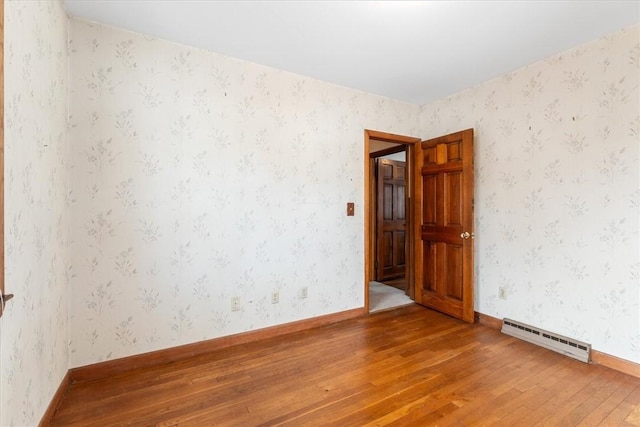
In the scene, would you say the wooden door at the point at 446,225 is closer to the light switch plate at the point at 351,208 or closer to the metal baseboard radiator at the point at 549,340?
the metal baseboard radiator at the point at 549,340

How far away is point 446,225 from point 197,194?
2.62 metres

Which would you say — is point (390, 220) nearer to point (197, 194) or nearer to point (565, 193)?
point (565, 193)

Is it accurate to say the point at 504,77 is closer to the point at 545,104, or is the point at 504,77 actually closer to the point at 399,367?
the point at 545,104

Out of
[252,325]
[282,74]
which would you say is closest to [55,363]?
[252,325]

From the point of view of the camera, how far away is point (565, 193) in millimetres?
2516

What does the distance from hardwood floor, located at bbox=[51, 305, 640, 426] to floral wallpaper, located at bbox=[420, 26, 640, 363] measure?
18.4 inches

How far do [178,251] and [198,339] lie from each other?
770 millimetres

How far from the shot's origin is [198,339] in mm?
2469

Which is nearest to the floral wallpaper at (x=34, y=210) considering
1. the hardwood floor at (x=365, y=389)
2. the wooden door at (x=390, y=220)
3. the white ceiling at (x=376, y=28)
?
the hardwood floor at (x=365, y=389)

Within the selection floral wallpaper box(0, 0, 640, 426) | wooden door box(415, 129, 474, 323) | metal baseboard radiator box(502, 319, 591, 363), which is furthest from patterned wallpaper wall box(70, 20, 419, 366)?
metal baseboard radiator box(502, 319, 591, 363)

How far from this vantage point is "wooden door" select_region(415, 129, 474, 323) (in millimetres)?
3076

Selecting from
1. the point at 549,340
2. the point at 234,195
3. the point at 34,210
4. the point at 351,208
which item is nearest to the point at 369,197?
the point at 351,208

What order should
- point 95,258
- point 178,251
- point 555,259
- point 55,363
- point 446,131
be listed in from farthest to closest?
point 446,131
point 555,259
point 178,251
point 95,258
point 55,363

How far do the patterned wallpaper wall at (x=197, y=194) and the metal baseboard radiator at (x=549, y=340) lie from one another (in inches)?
61.4
